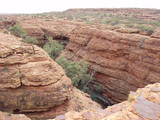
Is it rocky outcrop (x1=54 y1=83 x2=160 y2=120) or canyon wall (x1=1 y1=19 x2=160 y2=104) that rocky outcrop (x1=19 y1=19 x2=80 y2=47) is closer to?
canyon wall (x1=1 y1=19 x2=160 y2=104)

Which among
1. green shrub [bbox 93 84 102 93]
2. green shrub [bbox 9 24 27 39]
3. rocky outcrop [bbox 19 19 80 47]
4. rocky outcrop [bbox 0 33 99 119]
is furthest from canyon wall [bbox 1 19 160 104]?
rocky outcrop [bbox 19 19 80 47]

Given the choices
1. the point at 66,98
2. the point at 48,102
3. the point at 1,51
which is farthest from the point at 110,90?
the point at 1,51

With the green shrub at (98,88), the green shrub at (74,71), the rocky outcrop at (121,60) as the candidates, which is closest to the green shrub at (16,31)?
the green shrub at (74,71)

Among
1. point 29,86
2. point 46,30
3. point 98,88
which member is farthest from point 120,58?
point 46,30

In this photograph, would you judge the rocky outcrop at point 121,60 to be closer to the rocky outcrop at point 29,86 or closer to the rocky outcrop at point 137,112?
the rocky outcrop at point 29,86

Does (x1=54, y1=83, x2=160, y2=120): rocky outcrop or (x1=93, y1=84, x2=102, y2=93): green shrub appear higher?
(x1=54, y1=83, x2=160, y2=120): rocky outcrop

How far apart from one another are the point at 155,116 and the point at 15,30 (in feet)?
66.0

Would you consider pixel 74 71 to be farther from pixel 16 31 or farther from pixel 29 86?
pixel 16 31

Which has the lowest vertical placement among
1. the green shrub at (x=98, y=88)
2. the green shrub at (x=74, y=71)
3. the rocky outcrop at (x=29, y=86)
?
the green shrub at (x=98, y=88)

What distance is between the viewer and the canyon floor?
16.5 feet

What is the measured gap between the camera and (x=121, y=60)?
17156mm

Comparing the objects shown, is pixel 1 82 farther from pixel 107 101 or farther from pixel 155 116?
pixel 107 101

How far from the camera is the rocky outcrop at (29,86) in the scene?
838 centimetres

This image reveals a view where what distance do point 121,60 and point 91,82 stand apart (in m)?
5.14
